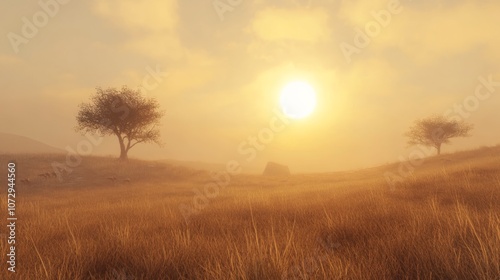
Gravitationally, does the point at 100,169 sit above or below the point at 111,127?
below

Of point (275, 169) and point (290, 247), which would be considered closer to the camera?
point (290, 247)

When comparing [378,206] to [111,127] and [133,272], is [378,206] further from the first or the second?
[111,127]

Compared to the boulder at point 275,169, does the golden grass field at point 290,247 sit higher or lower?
higher

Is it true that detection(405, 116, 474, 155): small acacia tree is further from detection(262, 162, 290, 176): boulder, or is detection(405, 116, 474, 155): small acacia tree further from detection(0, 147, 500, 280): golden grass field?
detection(0, 147, 500, 280): golden grass field

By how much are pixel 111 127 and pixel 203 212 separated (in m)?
34.7

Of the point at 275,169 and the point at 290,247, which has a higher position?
the point at 290,247

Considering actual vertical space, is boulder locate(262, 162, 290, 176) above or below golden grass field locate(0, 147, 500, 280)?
below

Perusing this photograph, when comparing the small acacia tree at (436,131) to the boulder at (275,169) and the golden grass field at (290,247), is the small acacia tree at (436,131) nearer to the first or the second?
the boulder at (275,169)

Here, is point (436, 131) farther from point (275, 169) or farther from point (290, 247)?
point (290, 247)

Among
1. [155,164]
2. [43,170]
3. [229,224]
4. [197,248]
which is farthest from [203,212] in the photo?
[155,164]

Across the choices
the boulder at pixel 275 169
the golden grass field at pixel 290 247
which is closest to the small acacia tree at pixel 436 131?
the boulder at pixel 275 169

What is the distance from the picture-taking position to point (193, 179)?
2906 cm

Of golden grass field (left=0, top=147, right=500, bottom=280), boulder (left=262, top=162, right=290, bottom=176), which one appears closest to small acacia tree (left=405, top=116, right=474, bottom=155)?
boulder (left=262, top=162, right=290, bottom=176)

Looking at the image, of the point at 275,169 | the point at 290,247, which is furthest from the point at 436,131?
the point at 290,247
